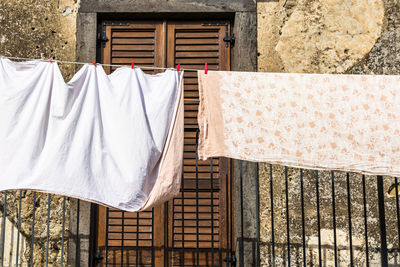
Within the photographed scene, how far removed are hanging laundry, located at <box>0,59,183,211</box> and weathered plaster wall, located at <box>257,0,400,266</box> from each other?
1.29 metres

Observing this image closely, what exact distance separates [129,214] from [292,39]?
2258 millimetres

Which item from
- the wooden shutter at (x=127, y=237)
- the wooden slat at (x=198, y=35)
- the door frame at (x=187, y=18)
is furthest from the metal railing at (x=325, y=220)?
the wooden slat at (x=198, y=35)

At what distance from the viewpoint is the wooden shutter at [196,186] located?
4.57 metres

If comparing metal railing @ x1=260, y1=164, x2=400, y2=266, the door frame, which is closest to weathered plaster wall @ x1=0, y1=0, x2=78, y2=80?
the door frame

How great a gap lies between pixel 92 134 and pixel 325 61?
2372 mm

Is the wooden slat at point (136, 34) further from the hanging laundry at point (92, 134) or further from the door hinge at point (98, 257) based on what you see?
the door hinge at point (98, 257)

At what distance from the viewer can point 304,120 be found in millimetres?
3766

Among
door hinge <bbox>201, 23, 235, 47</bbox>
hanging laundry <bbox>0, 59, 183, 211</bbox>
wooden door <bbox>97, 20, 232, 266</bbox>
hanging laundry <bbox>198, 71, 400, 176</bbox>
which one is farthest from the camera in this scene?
door hinge <bbox>201, 23, 235, 47</bbox>

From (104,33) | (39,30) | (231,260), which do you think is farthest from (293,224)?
(39,30)

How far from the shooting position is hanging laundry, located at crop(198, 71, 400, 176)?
373 centimetres

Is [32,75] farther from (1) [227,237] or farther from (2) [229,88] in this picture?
(1) [227,237]

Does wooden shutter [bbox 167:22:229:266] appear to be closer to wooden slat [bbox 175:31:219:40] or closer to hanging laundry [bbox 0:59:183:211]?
wooden slat [bbox 175:31:219:40]

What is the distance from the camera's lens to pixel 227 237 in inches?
176

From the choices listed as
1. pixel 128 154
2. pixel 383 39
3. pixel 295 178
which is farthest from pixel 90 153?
pixel 383 39
